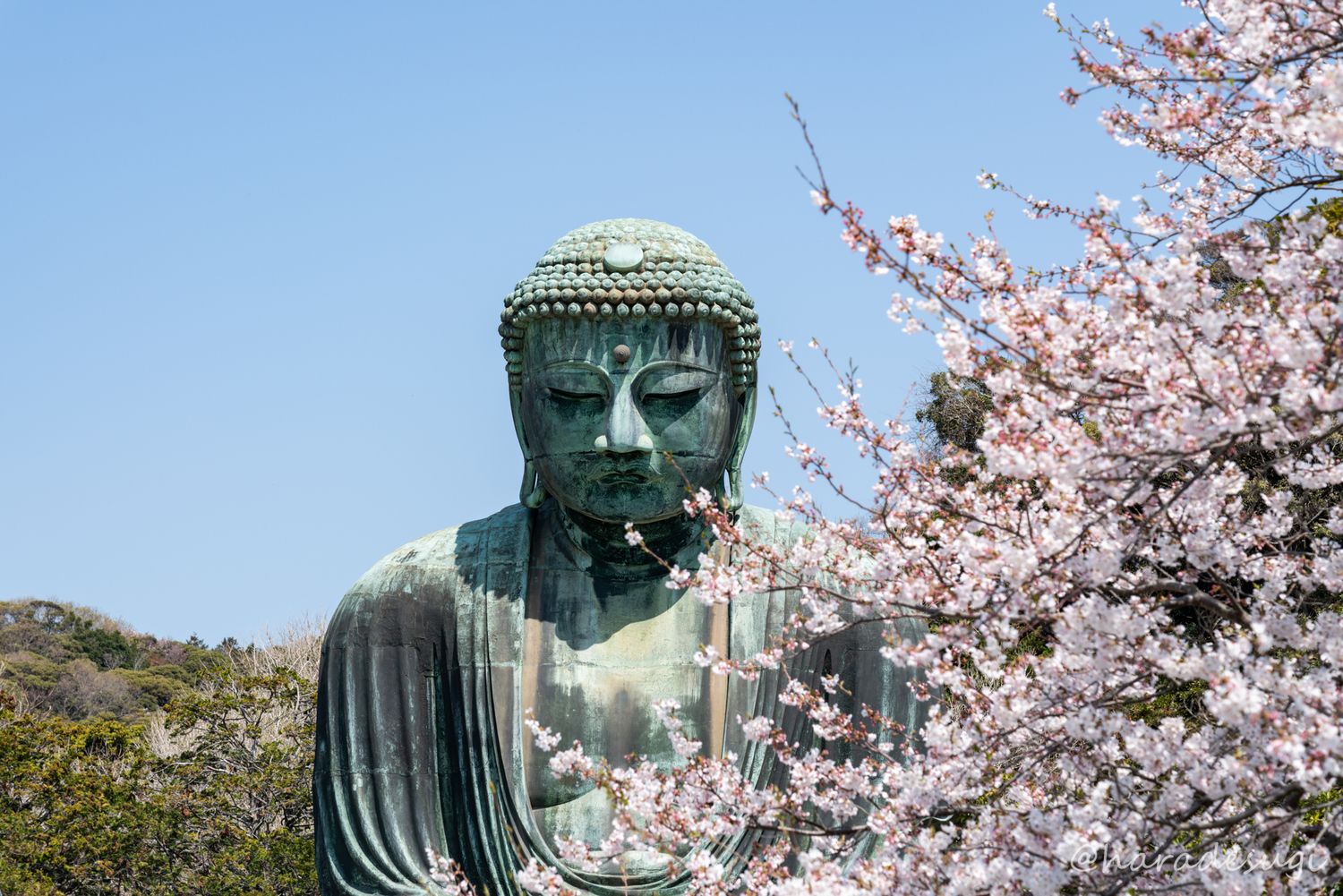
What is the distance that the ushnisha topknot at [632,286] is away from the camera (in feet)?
17.6

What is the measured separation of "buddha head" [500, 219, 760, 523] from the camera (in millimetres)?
5340

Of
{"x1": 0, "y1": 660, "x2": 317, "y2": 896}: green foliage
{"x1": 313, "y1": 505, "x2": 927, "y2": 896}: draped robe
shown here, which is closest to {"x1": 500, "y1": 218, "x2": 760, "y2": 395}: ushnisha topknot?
{"x1": 313, "y1": 505, "x2": 927, "y2": 896}: draped robe

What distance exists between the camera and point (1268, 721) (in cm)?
286

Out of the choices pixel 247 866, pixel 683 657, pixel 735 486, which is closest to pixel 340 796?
pixel 683 657

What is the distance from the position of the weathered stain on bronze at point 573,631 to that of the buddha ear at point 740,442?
0.12 m

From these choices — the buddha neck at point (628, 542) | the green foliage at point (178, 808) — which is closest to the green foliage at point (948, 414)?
the green foliage at point (178, 808)

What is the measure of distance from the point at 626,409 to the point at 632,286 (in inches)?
18.5

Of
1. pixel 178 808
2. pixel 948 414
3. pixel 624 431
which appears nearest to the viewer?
pixel 624 431

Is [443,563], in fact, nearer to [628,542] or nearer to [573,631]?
[573,631]

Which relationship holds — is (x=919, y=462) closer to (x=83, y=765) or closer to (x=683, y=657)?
(x=683, y=657)

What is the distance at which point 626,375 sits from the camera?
5344mm

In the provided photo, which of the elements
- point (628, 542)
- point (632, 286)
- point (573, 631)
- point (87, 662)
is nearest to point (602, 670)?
point (573, 631)

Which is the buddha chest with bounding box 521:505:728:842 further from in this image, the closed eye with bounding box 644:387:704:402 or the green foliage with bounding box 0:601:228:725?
the green foliage with bounding box 0:601:228:725

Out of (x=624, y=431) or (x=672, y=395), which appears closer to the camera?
(x=624, y=431)
